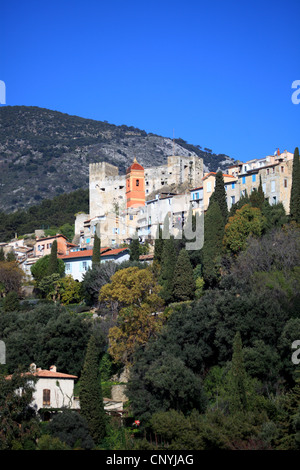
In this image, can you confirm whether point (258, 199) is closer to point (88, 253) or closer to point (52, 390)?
point (88, 253)

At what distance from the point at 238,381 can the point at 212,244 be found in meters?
19.9

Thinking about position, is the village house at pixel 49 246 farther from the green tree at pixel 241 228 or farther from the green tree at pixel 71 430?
the green tree at pixel 71 430

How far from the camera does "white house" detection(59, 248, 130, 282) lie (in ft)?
223

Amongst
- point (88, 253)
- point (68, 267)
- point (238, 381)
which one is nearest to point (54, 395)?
point (238, 381)

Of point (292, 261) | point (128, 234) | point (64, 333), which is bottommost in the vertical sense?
point (64, 333)

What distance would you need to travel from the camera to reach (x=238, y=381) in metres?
34.6

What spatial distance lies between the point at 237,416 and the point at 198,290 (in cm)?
2020

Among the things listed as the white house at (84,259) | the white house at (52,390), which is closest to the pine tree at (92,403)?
the white house at (52,390)

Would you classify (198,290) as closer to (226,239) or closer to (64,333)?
(226,239)

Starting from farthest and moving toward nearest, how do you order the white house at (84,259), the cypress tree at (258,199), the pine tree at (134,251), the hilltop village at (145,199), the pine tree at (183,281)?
the white house at (84,259) → the pine tree at (134,251) → the hilltop village at (145,199) → the cypress tree at (258,199) → the pine tree at (183,281)

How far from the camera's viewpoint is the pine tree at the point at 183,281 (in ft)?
170

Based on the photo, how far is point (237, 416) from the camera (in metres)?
32.4

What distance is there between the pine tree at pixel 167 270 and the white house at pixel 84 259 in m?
12.0
